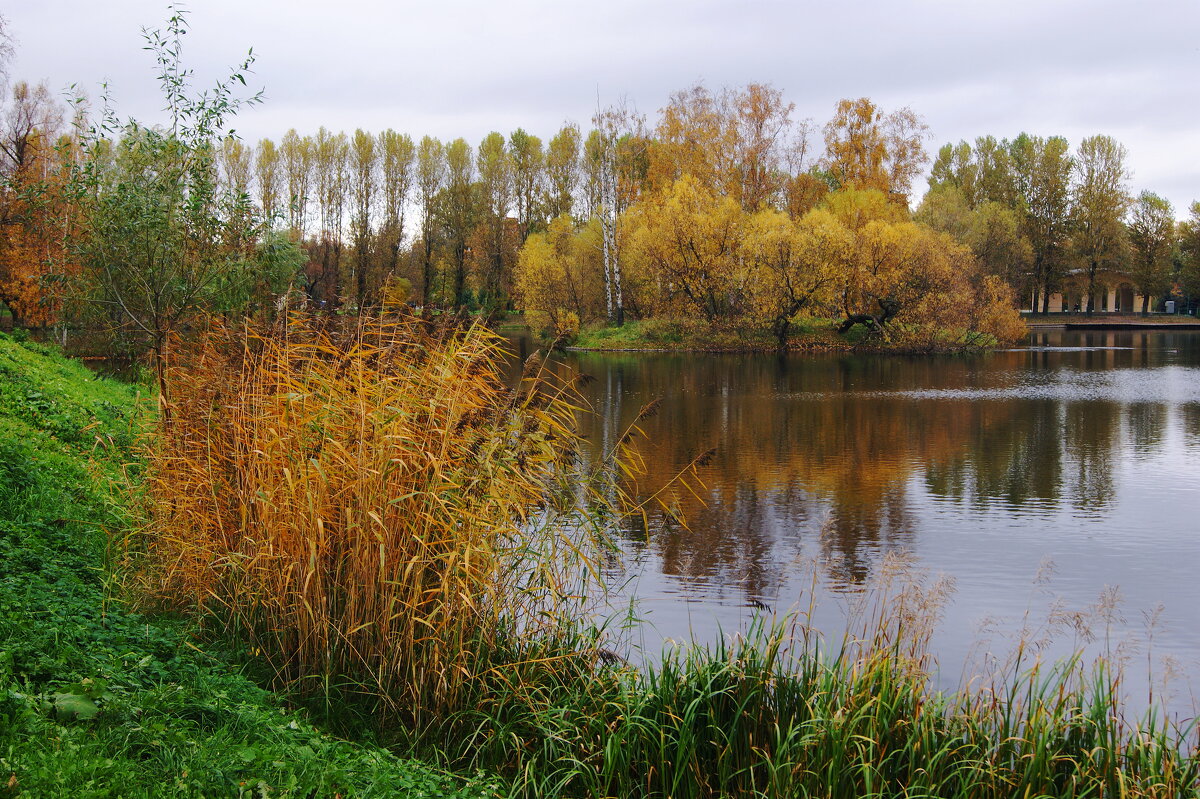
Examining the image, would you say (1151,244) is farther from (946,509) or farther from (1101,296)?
(946,509)

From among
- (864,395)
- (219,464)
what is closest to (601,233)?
(864,395)

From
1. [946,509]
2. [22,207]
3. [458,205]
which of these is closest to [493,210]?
[458,205]

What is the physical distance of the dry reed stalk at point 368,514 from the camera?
5.60m

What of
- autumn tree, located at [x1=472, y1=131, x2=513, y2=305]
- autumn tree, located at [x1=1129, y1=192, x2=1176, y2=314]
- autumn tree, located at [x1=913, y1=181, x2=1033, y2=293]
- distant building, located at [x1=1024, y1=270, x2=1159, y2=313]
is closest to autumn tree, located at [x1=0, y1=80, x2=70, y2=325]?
autumn tree, located at [x1=472, y1=131, x2=513, y2=305]

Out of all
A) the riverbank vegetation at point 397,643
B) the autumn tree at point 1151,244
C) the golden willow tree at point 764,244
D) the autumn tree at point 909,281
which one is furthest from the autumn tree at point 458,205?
the riverbank vegetation at point 397,643

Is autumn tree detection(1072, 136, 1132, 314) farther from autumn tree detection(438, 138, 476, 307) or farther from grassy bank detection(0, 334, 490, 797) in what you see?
grassy bank detection(0, 334, 490, 797)

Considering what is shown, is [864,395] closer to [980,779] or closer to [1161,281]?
[980,779]

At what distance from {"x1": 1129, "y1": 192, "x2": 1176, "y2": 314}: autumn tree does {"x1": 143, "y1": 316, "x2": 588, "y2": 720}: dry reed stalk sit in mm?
82412

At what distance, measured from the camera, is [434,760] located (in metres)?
5.18

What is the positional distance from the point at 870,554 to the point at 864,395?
54.5ft

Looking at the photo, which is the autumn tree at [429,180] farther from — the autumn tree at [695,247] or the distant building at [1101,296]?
the distant building at [1101,296]

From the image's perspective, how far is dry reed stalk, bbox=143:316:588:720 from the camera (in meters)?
5.60

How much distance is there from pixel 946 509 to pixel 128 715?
10715 millimetres

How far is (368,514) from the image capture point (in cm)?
543
